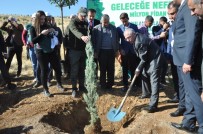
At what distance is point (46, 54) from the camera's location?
7770 mm

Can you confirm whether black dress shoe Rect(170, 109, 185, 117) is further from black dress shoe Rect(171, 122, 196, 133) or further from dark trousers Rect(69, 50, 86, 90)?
dark trousers Rect(69, 50, 86, 90)

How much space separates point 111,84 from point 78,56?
1.30 meters

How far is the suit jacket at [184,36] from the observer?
484 cm

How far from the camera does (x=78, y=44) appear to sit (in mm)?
7922

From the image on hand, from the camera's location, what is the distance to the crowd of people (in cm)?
519

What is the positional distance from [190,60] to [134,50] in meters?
2.84

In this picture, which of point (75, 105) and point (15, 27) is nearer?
point (75, 105)

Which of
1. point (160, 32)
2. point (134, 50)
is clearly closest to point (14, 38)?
point (134, 50)

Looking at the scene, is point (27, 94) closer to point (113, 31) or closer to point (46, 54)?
point (46, 54)

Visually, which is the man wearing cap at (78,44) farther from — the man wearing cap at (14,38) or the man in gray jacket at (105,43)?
the man wearing cap at (14,38)

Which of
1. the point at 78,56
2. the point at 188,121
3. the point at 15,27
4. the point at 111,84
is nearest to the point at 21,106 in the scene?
the point at 78,56

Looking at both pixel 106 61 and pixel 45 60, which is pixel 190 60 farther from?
pixel 45 60

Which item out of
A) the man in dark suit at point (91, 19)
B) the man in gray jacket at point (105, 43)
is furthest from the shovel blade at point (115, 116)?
the man in dark suit at point (91, 19)

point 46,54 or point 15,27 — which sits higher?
point 15,27
